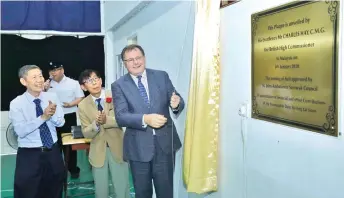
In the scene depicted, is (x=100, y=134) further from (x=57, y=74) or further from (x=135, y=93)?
(x=57, y=74)

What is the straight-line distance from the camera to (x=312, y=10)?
45.3 inches

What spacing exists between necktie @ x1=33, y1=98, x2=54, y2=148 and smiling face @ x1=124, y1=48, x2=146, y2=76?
95 centimetres

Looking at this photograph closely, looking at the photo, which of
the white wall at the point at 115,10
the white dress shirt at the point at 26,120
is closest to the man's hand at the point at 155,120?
the white dress shirt at the point at 26,120

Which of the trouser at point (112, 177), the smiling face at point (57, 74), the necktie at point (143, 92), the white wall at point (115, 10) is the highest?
the white wall at point (115, 10)

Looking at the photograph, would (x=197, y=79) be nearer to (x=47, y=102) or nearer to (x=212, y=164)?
(x=212, y=164)

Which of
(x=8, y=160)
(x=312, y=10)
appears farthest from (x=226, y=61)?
(x=8, y=160)

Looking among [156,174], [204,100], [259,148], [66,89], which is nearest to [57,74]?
[66,89]

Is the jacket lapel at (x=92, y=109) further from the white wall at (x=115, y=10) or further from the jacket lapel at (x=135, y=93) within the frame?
the white wall at (x=115, y=10)

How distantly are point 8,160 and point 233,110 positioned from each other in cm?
415

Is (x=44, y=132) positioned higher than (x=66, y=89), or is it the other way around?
(x=66, y=89)

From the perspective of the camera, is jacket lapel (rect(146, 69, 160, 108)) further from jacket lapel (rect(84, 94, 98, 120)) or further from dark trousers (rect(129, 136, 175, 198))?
jacket lapel (rect(84, 94, 98, 120))

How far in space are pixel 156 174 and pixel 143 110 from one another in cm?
39

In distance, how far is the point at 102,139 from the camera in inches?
97.2

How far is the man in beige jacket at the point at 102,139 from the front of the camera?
245cm
